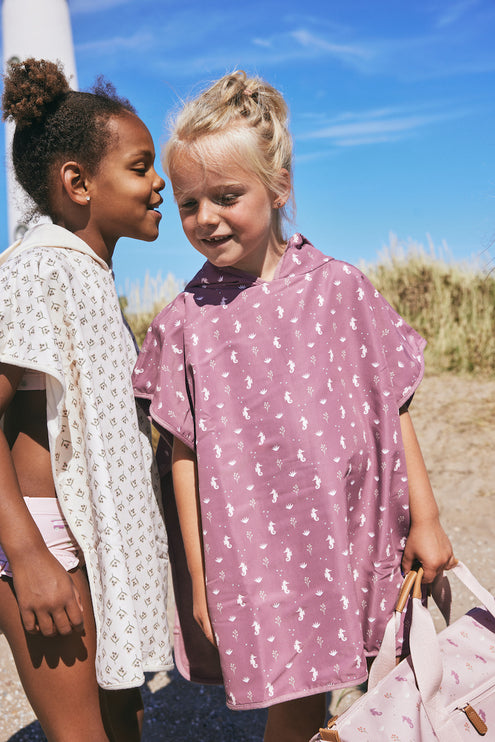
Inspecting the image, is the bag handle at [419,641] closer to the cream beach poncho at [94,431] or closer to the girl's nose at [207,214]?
the cream beach poncho at [94,431]

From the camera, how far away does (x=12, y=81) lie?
2094mm

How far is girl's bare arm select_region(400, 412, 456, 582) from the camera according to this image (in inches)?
79.4

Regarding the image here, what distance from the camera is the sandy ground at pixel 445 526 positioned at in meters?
3.15

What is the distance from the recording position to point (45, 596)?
1.69m

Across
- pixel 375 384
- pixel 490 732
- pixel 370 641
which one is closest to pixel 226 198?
pixel 375 384

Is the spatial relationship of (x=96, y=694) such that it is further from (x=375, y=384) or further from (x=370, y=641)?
(x=375, y=384)

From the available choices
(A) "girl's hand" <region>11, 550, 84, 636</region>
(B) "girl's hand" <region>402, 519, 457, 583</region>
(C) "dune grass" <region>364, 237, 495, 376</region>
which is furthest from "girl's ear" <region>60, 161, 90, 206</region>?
(C) "dune grass" <region>364, 237, 495, 376</region>

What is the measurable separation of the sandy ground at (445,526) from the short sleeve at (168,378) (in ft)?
6.10

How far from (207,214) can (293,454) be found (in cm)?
71

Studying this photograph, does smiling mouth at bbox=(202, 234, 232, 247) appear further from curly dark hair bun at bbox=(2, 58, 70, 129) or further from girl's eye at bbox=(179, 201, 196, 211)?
curly dark hair bun at bbox=(2, 58, 70, 129)

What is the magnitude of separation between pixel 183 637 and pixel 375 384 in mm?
1038

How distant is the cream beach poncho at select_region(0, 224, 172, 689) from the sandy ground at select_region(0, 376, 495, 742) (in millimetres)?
1366

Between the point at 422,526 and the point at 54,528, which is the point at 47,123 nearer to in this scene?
the point at 54,528

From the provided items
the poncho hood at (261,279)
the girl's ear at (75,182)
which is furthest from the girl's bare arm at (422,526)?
the girl's ear at (75,182)
